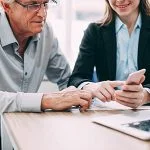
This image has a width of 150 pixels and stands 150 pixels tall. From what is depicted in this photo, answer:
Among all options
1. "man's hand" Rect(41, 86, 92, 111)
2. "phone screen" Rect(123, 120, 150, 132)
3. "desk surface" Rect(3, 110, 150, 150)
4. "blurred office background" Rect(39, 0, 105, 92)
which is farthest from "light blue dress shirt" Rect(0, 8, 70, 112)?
"blurred office background" Rect(39, 0, 105, 92)

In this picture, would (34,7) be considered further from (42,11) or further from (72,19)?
(72,19)

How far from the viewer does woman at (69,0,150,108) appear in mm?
1952

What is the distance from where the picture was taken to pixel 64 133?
101 cm

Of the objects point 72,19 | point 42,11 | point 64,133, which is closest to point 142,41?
point 42,11

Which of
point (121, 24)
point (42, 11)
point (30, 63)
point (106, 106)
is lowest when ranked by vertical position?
point (106, 106)

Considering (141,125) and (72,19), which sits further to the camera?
(72,19)

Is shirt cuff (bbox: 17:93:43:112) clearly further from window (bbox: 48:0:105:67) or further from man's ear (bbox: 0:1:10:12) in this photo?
window (bbox: 48:0:105:67)

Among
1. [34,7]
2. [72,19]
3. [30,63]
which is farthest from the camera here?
[72,19]

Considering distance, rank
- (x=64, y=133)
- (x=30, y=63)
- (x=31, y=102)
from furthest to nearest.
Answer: (x=30, y=63) → (x=31, y=102) → (x=64, y=133)

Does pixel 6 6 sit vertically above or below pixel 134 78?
above

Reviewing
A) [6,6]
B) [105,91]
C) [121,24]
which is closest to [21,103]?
[105,91]

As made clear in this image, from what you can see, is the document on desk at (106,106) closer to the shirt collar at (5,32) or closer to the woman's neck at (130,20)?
the shirt collar at (5,32)

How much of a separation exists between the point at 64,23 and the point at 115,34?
1193 mm

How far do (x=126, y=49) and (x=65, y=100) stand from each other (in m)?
0.80
